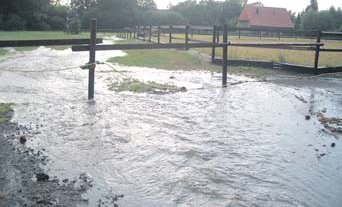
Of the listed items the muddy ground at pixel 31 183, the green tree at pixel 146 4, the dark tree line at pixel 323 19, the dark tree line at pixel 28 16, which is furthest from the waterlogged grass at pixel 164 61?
the dark tree line at pixel 323 19

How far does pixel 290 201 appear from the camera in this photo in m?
4.54

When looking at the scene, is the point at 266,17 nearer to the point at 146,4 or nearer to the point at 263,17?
the point at 263,17

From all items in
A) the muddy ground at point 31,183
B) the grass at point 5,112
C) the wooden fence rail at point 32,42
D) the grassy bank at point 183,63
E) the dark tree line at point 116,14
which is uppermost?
the dark tree line at point 116,14

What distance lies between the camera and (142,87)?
10758mm

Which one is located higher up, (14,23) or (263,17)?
(263,17)

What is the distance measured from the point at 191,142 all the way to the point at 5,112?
3400 mm

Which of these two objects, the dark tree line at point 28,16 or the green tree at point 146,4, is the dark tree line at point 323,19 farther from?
the dark tree line at point 28,16

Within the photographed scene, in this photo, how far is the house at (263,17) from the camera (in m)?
84.3

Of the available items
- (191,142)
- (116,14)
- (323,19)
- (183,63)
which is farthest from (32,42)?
(323,19)

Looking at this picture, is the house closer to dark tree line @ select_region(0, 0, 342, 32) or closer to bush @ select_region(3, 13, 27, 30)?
dark tree line @ select_region(0, 0, 342, 32)

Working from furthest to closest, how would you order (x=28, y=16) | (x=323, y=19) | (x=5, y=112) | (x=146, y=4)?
(x=146, y=4)
(x=323, y=19)
(x=28, y=16)
(x=5, y=112)

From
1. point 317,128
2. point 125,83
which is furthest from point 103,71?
point 317,128

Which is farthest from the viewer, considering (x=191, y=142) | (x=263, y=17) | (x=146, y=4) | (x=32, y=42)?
(x=263, y=17)

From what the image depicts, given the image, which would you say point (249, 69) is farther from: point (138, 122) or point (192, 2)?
point (192, 2)
